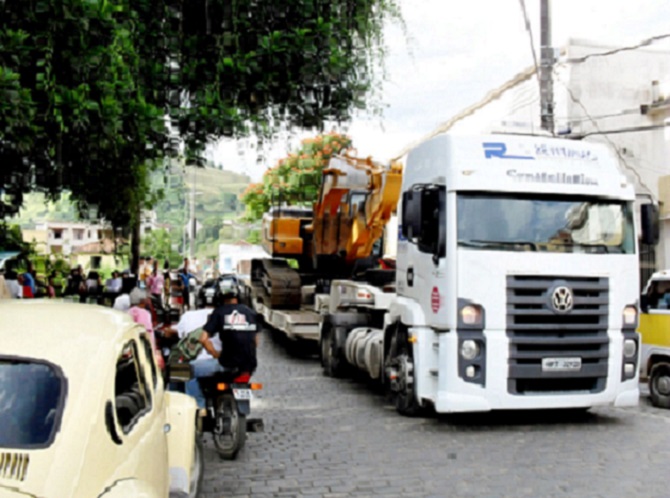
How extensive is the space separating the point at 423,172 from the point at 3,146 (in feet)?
16.3

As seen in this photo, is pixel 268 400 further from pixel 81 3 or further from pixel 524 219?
pixel 81 3

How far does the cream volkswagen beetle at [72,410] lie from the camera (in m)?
3.25

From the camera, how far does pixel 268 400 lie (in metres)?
11.7

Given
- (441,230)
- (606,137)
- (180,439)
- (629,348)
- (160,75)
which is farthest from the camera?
(606,137)

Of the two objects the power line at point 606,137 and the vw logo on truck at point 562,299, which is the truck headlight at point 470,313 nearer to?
the vw logo on truck at point 562,299

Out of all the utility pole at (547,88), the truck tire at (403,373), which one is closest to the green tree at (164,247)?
the utility pole at (547,88)

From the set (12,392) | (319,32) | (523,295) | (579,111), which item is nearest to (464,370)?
(523,295)

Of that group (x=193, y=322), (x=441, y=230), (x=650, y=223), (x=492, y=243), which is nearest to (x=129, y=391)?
(x=193, y=322)

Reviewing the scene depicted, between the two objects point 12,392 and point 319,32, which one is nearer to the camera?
point 12,392

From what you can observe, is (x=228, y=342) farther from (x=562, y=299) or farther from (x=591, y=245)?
(x=591, y=245)

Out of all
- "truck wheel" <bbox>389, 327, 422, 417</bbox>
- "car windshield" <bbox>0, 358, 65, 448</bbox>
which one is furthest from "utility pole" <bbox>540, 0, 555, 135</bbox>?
"car windshield" <bbox>0, 358, 65, 448</bbox>

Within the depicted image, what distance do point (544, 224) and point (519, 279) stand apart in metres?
0.76

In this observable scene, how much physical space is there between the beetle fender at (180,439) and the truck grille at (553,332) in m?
4.58

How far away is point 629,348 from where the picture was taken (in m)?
9.80
